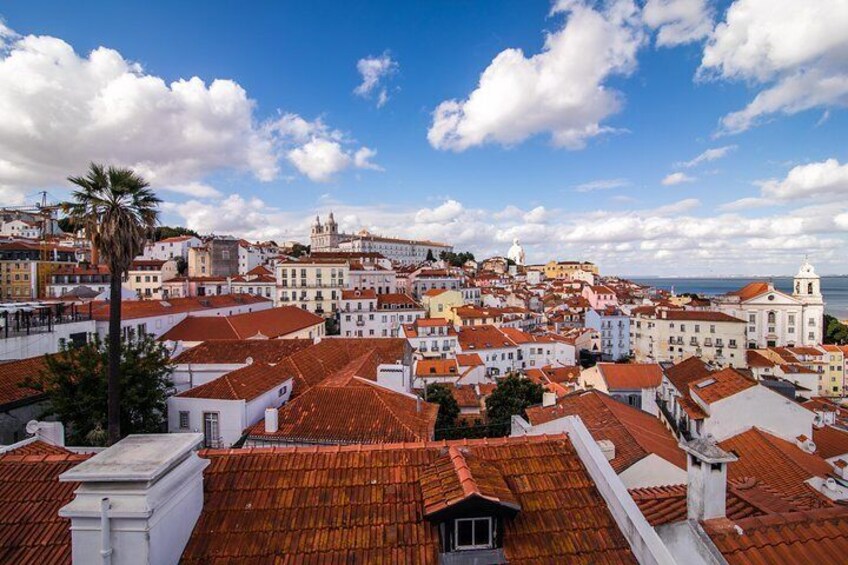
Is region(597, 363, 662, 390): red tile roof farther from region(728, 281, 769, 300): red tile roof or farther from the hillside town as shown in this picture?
region(728, 281, 769, 300): red tile roof

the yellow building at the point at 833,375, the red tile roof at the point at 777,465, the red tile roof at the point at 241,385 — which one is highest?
the red tile roof at the point at 241,385

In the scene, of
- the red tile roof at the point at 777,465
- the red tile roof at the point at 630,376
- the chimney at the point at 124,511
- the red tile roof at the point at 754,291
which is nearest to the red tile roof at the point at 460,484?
the chimney at the point at 124,511

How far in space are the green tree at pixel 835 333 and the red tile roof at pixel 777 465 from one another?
95135mm

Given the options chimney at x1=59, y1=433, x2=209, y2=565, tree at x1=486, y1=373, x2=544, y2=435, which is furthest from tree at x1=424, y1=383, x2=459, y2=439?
chimney at x1=59, y1=433, x2=209, y2=565

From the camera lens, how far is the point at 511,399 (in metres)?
28.9

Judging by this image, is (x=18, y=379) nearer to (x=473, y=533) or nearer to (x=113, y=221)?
(x=113, y=221)

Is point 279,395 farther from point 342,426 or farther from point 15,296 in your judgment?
point 15,296

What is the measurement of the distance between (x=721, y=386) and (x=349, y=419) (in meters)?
15.8

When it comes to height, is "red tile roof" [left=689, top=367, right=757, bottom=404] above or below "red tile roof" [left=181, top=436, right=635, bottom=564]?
below

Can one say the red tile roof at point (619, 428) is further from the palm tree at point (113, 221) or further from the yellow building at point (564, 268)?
the yellow building at point (564, 268)

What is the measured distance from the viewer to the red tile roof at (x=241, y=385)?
Result: 1514 cm

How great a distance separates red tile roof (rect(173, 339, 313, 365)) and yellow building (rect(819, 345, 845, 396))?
6721 centimetres

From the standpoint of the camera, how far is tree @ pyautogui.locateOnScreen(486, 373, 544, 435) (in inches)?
1118

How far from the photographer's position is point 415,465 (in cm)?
522
